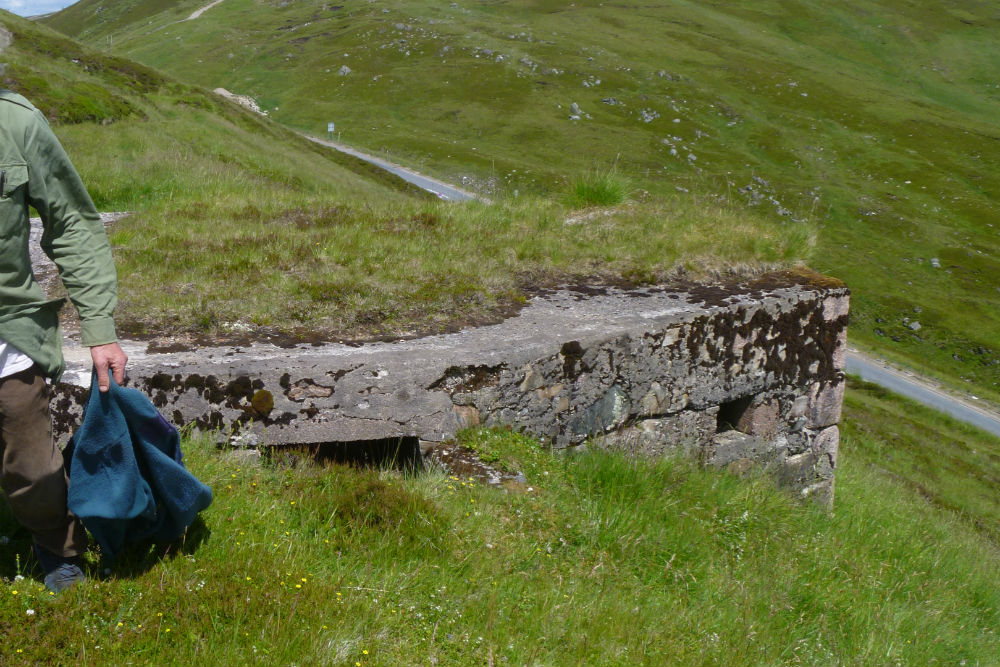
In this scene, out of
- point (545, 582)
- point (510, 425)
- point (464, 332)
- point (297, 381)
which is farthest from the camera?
point (464, 332)

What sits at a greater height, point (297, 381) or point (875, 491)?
point (297, 381)

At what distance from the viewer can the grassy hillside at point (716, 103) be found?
190ft

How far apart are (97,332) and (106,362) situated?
124mm

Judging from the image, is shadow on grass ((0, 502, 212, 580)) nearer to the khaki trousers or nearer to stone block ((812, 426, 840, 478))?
the khaki trousers

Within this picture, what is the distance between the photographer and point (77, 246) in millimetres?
2924

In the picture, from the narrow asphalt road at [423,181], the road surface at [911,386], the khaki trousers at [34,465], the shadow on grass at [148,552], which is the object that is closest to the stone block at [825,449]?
the shadow on grass at [148,552]

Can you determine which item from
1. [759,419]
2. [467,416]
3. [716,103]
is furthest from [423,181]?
[716,103]

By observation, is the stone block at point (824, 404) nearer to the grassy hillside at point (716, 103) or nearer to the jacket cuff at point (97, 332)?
the jacket cuff at point (97, 332)

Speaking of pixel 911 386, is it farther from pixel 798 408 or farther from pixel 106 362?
pixel 106 362

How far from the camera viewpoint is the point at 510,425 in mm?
5172

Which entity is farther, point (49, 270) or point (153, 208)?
point (153, 208)

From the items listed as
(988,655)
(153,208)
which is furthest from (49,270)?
(988,655)

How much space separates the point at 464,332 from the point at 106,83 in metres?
23.9

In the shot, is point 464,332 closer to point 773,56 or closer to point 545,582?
point 545,582
